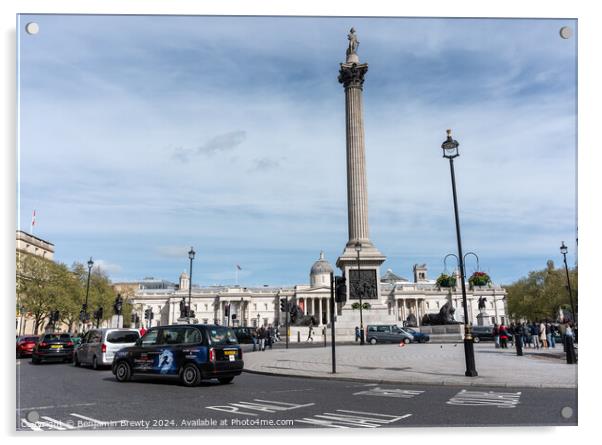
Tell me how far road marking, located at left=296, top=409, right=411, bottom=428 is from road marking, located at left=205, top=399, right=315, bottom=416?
3.35 ft

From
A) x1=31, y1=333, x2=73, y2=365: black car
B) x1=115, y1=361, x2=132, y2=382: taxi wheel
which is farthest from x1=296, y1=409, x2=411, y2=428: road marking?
x1=31, y1=333, x2=73, y2=365: black car

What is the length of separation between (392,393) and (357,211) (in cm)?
3611

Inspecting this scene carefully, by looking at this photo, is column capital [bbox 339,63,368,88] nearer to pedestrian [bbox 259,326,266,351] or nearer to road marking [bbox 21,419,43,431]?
pedestrian [bbox 259,326,266,351]

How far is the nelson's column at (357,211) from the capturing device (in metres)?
44.0

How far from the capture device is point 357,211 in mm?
47219

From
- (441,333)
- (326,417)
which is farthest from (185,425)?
(441,333)

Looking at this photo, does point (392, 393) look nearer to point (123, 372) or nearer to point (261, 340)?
point (123, 372)

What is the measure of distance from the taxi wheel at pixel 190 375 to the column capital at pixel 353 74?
40052mm

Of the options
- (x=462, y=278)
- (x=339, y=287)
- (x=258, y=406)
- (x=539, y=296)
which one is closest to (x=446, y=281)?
(x=339, y=287)

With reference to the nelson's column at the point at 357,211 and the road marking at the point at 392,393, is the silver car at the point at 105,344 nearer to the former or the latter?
the road marking at the point at 392,393

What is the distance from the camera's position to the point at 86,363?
21656mm

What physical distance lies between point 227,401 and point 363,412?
2885 millimetres
